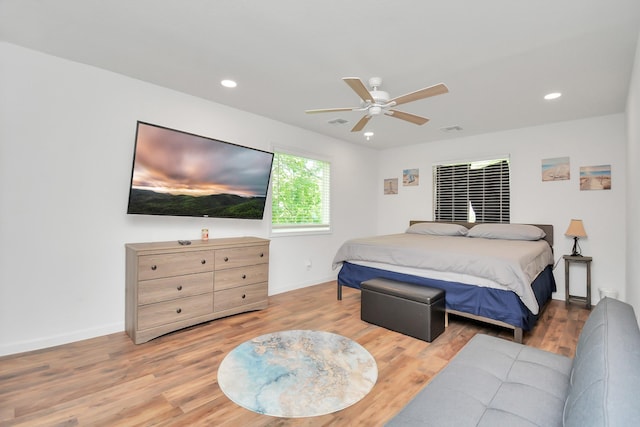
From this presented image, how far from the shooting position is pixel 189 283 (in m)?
2.98

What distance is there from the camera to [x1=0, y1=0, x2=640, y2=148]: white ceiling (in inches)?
76.7

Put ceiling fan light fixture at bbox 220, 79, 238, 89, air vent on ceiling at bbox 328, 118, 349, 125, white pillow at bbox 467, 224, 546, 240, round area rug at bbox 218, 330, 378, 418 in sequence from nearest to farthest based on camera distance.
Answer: round area rug at bbox 218, 330, 378, 418, ceiling fan light fixture at bbox 220, 79, 238, 89, white pillow at bbox 467, 224, 546, 240, air vent on ceiling at bbox 328, 118, 349, 125

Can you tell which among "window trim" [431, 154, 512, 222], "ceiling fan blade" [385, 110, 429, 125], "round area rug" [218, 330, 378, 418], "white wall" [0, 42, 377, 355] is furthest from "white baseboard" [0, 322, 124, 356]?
"window trim" [431, 154, 512, 222]

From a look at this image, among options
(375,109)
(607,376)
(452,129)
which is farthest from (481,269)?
(452,129)

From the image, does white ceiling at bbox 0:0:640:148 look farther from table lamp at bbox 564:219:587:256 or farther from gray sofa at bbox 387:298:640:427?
gray sofa at bbox 387:298:640:427

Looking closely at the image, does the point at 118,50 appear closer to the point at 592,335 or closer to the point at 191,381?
the point at 191,381

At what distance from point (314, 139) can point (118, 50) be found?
114 inches

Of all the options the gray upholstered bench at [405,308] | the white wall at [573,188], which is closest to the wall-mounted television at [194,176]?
the gray upholstered bench at [405,308]

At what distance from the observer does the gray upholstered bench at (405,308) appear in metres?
2.78

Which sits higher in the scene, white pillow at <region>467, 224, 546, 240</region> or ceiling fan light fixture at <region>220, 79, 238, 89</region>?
ceiling fan light fixture at <region>220, 79, 238, 89</region>

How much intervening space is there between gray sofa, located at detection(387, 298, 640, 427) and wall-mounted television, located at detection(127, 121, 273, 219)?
9.37 ft

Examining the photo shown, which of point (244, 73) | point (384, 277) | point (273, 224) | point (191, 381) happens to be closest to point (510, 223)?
point (384, 277)

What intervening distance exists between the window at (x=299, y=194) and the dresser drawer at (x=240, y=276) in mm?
892

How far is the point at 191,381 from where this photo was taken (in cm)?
212
